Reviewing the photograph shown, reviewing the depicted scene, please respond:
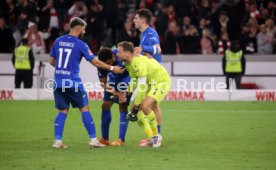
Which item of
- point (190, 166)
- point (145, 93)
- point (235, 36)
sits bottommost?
point (190, 166)

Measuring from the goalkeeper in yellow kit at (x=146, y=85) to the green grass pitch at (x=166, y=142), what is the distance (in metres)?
0.41

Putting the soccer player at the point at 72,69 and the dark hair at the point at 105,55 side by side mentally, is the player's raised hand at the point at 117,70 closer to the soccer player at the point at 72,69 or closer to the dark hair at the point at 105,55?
the soccer player at the point at 72,69

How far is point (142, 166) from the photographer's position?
9.76 metres

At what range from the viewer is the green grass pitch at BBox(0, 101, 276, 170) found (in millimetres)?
10023

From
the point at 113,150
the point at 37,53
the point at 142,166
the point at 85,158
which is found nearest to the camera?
the point at 142,166

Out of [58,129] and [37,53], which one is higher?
[37,53]

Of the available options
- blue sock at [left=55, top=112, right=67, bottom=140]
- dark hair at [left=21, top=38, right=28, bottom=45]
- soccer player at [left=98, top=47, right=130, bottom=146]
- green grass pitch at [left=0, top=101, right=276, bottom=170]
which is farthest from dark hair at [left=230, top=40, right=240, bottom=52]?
blue sock at [left=55, top=112, right=67, bottom=140]

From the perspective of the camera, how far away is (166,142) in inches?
496

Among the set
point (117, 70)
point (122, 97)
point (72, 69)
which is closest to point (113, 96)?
point (122, 97)

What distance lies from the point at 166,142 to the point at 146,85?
3.98 feet

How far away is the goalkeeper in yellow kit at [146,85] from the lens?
37.9ft

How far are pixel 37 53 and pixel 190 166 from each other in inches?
604

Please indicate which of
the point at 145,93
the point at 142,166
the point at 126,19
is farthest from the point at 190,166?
the point at 126,19

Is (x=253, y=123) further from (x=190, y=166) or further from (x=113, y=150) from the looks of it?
(x=190, y=166)
